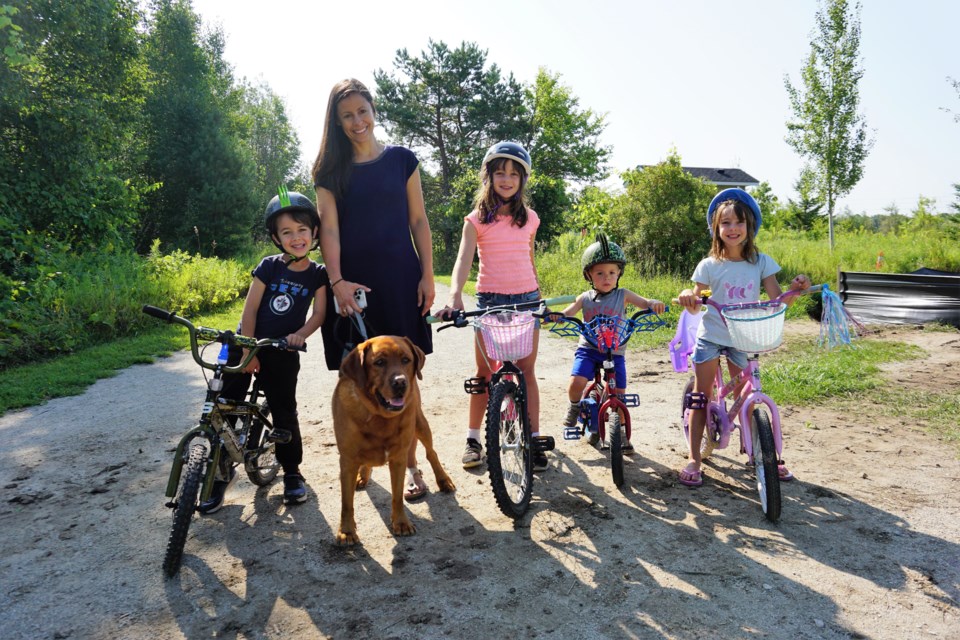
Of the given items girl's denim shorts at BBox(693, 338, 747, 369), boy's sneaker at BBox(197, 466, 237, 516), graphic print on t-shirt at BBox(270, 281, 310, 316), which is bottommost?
boy's sneaker at BBox(197, 466, 237, 516)

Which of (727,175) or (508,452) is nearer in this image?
(508,452)

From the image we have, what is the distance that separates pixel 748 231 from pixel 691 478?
1776 mm

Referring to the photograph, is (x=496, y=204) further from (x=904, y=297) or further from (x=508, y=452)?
(x=904, y=297)

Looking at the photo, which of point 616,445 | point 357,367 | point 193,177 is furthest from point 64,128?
point 193,177

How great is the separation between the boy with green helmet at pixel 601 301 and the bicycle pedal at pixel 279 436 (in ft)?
6.99

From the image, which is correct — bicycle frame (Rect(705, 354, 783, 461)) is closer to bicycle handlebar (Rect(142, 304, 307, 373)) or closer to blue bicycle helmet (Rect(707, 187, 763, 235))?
blue bicycle helmet (Rect(707, 187, 763, 235))

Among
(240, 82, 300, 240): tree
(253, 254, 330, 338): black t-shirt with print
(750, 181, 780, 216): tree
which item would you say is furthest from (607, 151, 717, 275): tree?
(240, 82, 300, 240): tree

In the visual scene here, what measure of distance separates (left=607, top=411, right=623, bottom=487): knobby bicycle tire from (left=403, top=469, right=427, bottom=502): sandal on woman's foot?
1328 mm

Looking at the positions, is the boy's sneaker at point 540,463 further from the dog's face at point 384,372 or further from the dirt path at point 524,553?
the dog's face at point 384,372

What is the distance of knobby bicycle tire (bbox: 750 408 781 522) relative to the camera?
11.2ft

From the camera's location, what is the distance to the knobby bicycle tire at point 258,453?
381 cm

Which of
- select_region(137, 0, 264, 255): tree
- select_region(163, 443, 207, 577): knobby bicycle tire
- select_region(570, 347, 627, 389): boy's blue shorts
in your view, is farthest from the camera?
select_region(137, 0, 264, 255): tree

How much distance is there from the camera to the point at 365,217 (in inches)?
142

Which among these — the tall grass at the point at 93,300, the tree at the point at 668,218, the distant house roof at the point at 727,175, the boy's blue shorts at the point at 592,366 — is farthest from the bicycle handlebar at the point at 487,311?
the distant house roof at the point at 727,175
